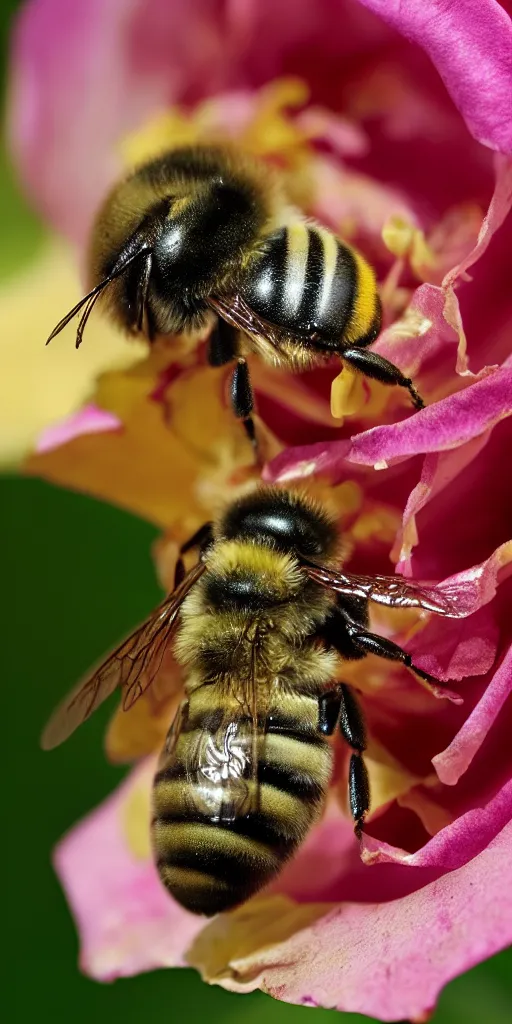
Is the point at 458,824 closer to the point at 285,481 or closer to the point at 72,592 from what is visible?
the point at 285,481

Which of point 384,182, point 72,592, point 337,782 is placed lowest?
point 72,592

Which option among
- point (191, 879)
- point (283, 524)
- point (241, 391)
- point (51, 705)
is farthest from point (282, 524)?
point (51, 705)

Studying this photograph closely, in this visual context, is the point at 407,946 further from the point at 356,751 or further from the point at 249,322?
the point at 249,322

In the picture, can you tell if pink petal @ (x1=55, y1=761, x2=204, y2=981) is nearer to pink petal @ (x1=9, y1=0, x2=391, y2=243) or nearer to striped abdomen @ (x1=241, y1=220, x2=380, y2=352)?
striped abdomen @ (x1=241, y1=220, x2=380, y2=352)

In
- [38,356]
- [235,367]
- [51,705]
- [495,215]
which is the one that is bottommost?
[51,705]

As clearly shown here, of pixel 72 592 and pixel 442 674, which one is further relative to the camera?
pixel 72 592

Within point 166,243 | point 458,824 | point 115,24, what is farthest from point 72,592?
point 458,824

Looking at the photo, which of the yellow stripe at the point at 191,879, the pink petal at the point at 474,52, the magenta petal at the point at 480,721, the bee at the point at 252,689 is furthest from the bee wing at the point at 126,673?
the pink petal at the point at 474,52
